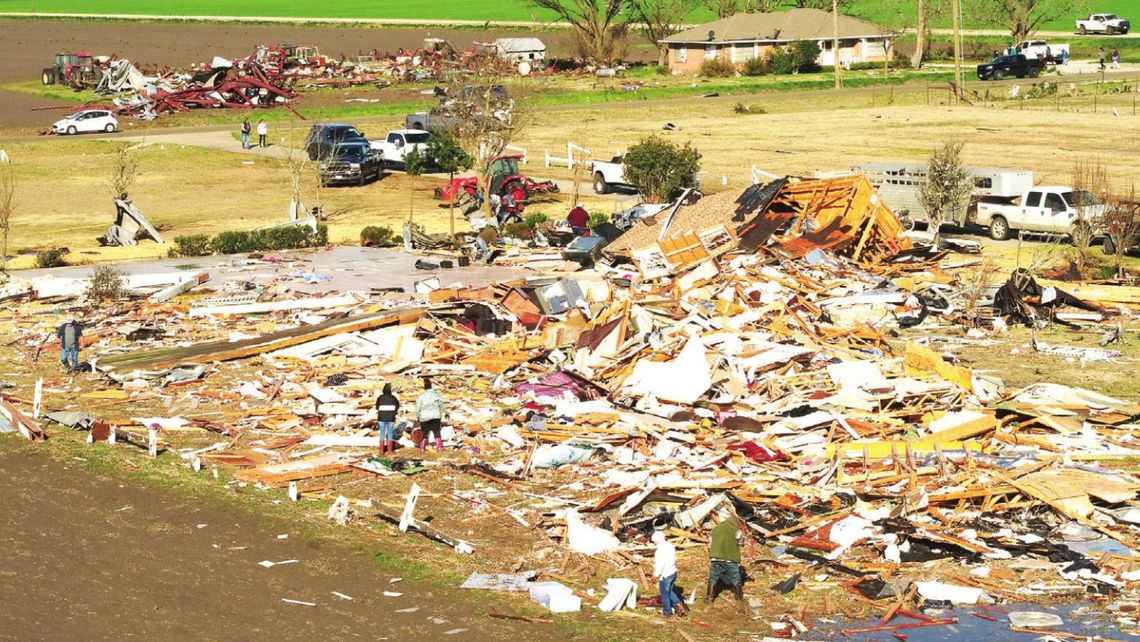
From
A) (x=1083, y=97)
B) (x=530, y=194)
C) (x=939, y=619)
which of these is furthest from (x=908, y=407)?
(x=1083, y=97)

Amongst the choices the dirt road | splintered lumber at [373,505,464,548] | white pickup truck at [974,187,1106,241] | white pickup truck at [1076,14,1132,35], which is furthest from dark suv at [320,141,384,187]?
white pickup truck at [1076,14,1132,35]

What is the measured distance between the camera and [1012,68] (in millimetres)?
75375

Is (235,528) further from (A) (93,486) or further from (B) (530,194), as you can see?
(B) (530,194)

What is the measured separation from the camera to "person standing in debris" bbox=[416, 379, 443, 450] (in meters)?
19.4

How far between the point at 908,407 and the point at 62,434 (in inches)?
460

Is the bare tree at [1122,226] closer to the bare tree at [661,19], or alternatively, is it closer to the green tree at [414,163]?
the green tree at [414,163]

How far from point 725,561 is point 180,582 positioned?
217 inches

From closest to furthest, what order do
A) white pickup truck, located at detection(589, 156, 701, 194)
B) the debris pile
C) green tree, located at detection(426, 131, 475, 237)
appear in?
the debris pile → green tree, located at detection(426, 131, 475, 237) → white pickup truck, located at detection(589, 156, 701, 194)

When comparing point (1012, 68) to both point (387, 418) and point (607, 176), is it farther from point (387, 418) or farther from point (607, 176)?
point (387, 418)

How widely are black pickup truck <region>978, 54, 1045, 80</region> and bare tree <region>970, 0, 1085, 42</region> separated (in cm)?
2014

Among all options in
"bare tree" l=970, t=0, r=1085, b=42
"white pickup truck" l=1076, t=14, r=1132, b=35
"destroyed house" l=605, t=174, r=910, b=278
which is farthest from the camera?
"white pickup truck" l=1076, t=14, r=1132, b=35

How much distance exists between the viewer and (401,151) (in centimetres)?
4800

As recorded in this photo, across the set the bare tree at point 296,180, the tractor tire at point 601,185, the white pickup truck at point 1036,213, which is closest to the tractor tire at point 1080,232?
the white pickup truck at point 1036,213

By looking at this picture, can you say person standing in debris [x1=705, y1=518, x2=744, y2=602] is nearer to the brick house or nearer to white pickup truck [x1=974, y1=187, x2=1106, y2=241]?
white pickup truck [x1=974, y1=187, x2=1106, y2=241]
